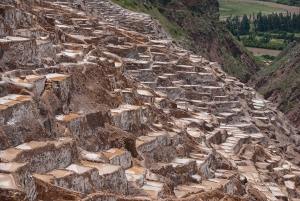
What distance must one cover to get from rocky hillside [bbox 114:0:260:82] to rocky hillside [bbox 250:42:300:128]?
13.2 ft

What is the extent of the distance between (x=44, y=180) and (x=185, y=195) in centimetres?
851

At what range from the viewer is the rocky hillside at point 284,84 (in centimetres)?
10257

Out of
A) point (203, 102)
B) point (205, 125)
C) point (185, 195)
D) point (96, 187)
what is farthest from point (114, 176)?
point (203, 102)

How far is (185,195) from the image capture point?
26500mm

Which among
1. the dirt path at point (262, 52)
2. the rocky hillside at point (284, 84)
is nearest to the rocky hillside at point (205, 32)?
the rocky hillside at point (284, 84)

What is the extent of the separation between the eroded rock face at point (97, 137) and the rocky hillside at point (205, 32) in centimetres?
7071

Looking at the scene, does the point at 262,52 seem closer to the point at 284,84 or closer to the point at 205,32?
the point at 205,32

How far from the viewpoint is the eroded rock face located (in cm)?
2050

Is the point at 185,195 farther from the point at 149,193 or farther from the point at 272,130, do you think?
the point at 272,130

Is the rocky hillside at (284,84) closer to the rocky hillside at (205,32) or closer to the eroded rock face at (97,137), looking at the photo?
the rocky hillside at (205,32)

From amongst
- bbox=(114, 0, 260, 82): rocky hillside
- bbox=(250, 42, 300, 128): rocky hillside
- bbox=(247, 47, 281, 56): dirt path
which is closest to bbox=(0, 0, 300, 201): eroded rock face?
bbox=(250, 42, 300, 128): rocky hillside

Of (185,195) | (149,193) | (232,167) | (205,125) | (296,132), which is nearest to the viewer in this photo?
(149,193)

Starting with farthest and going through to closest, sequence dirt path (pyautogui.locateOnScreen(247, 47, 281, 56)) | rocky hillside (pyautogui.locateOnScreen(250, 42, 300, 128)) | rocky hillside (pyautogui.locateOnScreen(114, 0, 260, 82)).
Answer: dirt path (pyautogui.locateOnScreen(247, 47, 281, 56)), rocky hillside (pyautogui.locateOnScreen(114, 0, 260, 82)), rocky hillside (pyautogui.locateOnScreen(250, 42, 300, 128))

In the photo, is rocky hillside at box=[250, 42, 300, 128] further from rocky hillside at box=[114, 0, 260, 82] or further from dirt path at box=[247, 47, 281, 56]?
dirt path at box=[247, 47, 281, 56]
